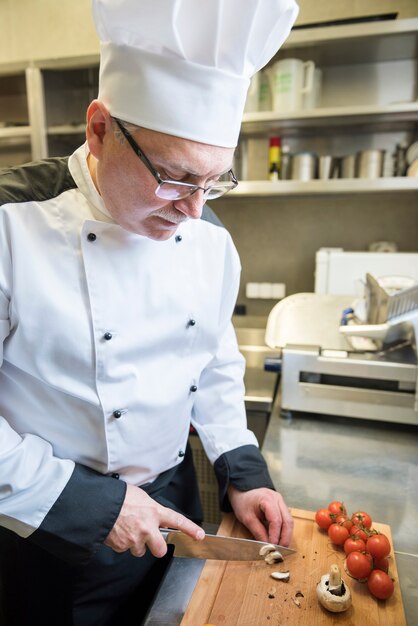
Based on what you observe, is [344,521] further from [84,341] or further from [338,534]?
[84,341]

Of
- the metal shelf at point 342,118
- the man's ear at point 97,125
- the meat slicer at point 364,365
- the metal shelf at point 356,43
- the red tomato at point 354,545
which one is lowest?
the red tomato at point 354,545

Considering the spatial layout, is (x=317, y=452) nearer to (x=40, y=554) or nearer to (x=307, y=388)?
(x=307, y=388)

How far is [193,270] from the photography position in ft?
2.82

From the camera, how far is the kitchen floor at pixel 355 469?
83 centimetres

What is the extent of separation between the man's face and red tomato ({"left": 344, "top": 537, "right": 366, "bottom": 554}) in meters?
0.61

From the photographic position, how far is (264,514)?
80 centimetres

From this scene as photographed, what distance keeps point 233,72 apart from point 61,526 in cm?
76

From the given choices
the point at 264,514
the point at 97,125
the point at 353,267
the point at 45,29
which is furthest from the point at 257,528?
the point at 45,29

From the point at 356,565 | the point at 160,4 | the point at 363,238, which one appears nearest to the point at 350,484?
the point at 356,565

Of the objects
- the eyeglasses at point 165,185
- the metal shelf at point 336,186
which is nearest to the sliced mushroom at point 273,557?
the eyeglasses at point 165,185

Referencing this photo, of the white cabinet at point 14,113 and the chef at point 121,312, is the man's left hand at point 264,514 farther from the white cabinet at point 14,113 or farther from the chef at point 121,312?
the white cabinet at point 14,113

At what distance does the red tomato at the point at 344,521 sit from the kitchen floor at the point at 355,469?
10 centimetres

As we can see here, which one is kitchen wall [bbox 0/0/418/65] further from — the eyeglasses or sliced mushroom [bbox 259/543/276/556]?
sliced mushroom [bbox 259/543/276/556]

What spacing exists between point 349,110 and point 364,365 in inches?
40.3
